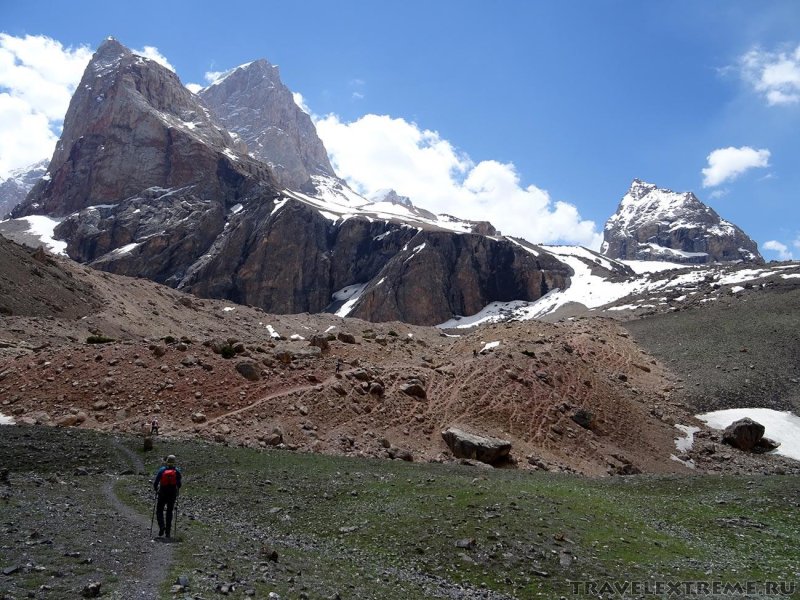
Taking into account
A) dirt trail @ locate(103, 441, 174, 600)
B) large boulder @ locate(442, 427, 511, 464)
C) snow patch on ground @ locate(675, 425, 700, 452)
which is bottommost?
dirt trail @ locate(103, 441, 174, 600)

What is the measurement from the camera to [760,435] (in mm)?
36812

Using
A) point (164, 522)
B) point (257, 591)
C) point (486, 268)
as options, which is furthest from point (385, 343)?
point (486, 268)

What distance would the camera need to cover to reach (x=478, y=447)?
29641 mm

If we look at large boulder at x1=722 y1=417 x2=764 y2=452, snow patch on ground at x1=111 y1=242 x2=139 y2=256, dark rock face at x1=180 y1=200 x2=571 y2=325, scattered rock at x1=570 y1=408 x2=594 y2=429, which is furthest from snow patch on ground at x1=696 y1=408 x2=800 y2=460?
snow patch on ground at x1=111 y1=242 x2=139 y2=256

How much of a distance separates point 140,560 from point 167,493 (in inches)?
121

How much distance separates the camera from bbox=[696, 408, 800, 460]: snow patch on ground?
37.6 metres

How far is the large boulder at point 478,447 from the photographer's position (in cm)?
2945

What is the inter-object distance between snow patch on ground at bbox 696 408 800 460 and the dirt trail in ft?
125

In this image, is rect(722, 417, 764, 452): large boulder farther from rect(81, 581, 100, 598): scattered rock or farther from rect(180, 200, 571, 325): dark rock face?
rect(180, 200, 571, 325): dark rock face

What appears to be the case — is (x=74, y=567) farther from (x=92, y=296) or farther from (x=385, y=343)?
(x=92, y=296)

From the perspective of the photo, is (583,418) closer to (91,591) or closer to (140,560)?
(140,560)

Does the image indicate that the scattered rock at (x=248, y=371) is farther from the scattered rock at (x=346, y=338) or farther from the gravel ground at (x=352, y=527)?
the scattered rock at (x=346, y=338)

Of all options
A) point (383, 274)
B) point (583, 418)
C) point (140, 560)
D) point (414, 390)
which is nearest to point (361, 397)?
point (414, 390)

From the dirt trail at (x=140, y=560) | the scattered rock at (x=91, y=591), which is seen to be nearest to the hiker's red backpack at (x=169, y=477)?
the dirt trail at (x=140, y=560)
